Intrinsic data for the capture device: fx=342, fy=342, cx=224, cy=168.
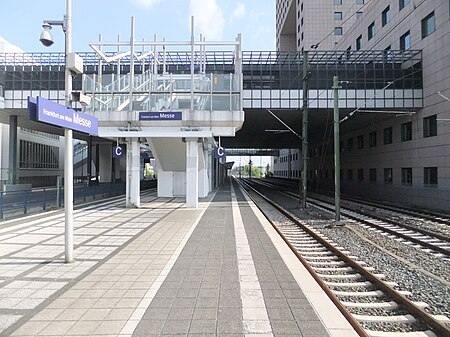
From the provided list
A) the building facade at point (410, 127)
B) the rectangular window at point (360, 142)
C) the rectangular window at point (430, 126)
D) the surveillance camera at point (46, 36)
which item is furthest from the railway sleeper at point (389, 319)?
the rectangular window at point (360, 142)

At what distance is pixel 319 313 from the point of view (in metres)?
4.45

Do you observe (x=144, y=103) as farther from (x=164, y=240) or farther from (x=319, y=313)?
(x=319, y=313)

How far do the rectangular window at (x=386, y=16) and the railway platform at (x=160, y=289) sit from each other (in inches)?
1139

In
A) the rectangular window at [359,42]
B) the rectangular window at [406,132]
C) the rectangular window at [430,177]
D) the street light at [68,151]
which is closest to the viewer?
the street light at [68,151]

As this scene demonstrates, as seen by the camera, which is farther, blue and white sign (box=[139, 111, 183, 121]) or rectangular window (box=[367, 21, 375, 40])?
rectangular window (box=[367, 21, 375, 40])

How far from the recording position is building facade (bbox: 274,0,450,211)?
22453 mm

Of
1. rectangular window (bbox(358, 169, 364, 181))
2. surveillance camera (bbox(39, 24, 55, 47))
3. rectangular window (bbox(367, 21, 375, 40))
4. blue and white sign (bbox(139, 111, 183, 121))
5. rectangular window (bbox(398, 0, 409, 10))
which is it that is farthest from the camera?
rectangular window (bbox(358, 169, 364, 181))

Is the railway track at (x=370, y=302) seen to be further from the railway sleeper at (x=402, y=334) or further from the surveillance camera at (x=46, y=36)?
the surveillance camera at (x=46, y=36)

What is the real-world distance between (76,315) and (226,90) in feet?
51.4

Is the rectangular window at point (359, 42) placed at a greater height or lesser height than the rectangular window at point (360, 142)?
greater

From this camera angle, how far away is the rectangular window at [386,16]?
3050cm

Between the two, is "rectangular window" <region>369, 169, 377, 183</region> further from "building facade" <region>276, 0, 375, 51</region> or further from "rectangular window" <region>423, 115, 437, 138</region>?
"building facade" <region>276, 0, 375, 51</region>

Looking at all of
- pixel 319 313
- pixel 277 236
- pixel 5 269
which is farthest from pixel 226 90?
pixel 319 313

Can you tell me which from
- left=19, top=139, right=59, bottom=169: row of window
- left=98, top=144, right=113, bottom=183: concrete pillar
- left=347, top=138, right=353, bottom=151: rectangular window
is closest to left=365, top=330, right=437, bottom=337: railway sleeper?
left=347, top=138, right=353, bottom=151: rectangular window
